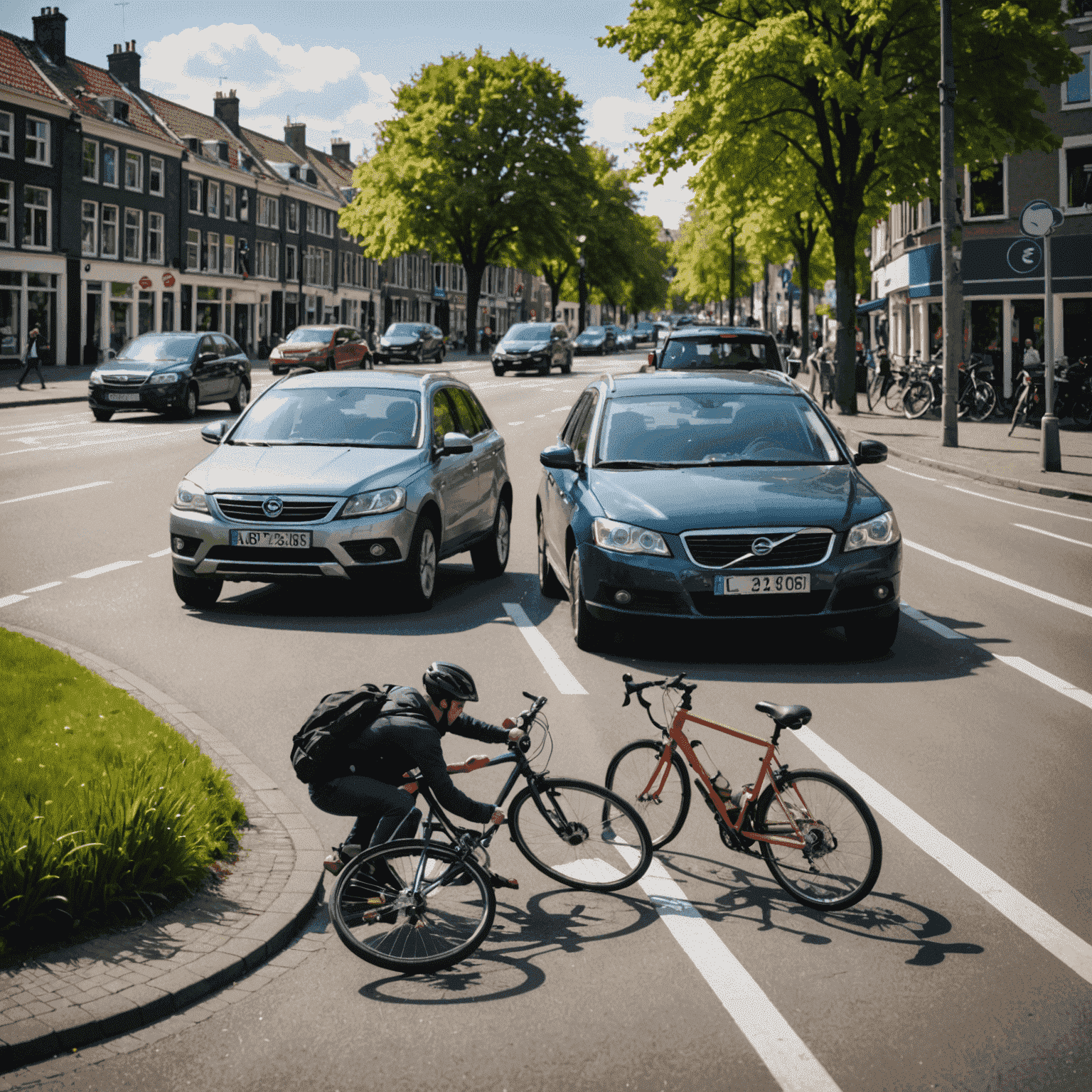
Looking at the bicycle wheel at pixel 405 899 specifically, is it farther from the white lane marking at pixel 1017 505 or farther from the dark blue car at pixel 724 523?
the white lane marking at pixel 1017 505

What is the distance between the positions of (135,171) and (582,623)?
54.7 meters

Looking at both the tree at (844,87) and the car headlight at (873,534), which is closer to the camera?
the car headlight at (873,534)

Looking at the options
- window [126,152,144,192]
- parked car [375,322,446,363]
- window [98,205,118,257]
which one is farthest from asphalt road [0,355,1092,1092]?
window [126,152,144,192]

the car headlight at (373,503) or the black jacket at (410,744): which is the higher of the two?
the car headlight at (373,503)

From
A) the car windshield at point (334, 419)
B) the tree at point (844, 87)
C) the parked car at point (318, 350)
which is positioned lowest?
the car windshield at point (334, 419)

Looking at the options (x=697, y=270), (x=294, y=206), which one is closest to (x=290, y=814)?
(x=294, y=206)

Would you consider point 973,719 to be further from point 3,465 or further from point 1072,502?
point 3,465

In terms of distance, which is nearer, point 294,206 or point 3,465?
point 3,465

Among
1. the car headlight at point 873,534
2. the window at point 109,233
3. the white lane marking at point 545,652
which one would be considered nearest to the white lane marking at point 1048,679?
the car headlight at point 873,534

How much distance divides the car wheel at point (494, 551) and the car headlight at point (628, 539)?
334 centimetres

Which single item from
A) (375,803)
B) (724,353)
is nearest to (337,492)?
(375,803)

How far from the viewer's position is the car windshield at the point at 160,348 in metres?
31.0

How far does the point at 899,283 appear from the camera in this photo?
4553 centimetres

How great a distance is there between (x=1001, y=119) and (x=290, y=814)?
29.0 meters
